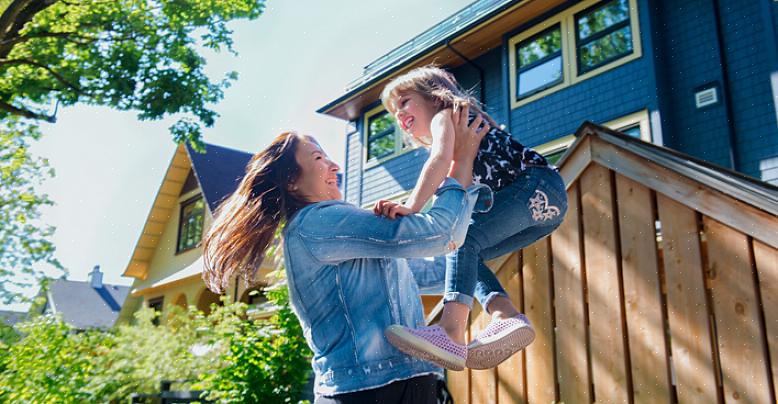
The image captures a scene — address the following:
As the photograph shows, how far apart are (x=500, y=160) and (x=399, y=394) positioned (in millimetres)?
1139

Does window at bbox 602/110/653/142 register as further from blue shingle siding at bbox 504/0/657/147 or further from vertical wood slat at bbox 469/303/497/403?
vertical wood slat at bbox 469/303/497/403

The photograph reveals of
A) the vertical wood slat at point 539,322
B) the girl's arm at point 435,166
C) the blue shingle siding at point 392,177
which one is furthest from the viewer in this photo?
the blue shingle siding at point 392,177

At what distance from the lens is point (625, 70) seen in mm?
9938

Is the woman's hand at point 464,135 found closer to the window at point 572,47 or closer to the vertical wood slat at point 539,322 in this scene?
the vertical wood slat at point 539,322

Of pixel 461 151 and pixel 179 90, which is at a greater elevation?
pixel 179 90

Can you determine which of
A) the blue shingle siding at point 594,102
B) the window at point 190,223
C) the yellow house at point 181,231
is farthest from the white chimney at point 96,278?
the blue shingle siding at point 594,102

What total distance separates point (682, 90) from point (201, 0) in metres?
8.50

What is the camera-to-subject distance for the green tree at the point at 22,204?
1609 cm

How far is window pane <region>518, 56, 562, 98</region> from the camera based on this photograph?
11.1m

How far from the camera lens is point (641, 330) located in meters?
3.46

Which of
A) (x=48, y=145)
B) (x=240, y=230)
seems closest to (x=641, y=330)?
(x=240, y=230)

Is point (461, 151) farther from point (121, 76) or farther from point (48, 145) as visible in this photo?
point (48, 145)

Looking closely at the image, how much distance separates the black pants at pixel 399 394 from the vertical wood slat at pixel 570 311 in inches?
81.9

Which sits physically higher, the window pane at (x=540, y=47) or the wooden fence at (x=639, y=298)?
the window pane at (x=540, y=47)
